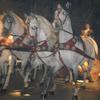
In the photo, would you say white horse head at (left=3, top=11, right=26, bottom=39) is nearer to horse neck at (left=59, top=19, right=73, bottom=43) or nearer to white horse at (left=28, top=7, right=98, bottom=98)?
white horse at (left=28, top=7, right=98, bottom=98)

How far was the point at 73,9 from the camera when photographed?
16.8 metres

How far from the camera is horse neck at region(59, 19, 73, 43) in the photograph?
13.5 meters

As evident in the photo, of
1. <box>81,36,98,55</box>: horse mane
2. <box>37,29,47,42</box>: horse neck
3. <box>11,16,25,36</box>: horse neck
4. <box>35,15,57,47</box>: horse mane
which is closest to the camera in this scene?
<box>35,15,57,47</box>: horse mane

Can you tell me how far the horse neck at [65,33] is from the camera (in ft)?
44.2

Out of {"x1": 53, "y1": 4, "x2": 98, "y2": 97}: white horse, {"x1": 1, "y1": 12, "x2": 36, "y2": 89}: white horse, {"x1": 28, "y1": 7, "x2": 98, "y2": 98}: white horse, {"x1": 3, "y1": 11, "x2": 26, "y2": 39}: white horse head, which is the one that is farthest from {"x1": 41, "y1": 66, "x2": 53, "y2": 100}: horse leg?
{"x1": 3, "y1": 11, "x2": 26, "y2": 39}: white horse head

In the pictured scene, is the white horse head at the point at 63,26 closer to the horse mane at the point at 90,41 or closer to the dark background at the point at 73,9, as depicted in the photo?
the dark background at the point at 73,9

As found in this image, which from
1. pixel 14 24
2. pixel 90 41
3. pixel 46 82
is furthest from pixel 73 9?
pixel 46 82

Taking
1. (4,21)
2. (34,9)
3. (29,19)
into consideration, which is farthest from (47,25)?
(34,9)

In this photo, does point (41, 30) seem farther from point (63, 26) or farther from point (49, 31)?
point (63, 26)

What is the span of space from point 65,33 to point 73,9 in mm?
3336

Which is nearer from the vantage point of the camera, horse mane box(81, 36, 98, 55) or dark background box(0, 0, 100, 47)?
horse mane box(81, 36, 98, 55)

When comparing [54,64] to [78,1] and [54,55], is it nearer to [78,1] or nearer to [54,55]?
[54,55]

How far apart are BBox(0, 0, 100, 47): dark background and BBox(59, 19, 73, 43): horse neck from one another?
186 centimetres

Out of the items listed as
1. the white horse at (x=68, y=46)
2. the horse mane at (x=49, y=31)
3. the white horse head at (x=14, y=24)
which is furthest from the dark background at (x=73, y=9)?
the horse mane at (x=49, y=31)
